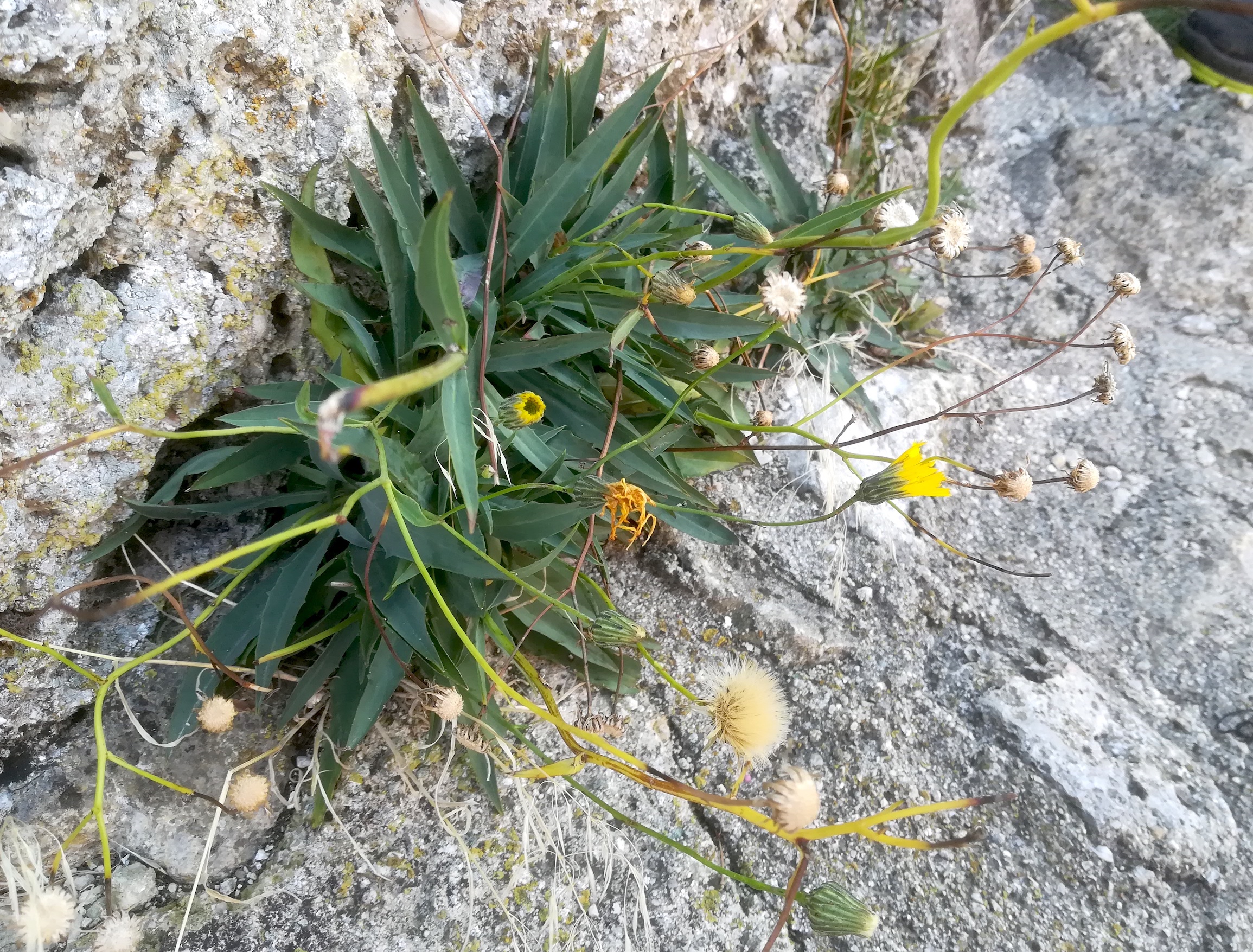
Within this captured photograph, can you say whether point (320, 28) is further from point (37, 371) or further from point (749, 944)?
point (749, 944)

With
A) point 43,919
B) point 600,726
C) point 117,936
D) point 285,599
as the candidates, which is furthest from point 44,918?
point 600,726

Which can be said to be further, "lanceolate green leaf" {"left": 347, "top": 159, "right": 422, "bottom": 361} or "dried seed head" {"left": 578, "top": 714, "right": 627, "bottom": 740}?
"lanceolate green leaf" {"left": 347, "top": 159, "right": 422, "bottom": 361}

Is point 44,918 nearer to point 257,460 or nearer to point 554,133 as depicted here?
point 257,460

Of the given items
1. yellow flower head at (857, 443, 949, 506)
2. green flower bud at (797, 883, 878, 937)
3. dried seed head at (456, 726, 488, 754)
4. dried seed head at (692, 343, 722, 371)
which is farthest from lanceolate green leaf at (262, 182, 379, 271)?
green flower bud at (797, 883, 878, 937)

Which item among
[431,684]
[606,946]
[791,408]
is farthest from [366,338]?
[606,946]

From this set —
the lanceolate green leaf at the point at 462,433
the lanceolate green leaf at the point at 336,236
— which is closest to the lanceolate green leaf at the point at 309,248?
the lanceolate green leaf at the point at 336,236

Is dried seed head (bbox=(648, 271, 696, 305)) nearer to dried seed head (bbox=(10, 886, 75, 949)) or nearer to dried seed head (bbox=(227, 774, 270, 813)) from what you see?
dried seed head (bbox=(227, 774, 270, 813))
